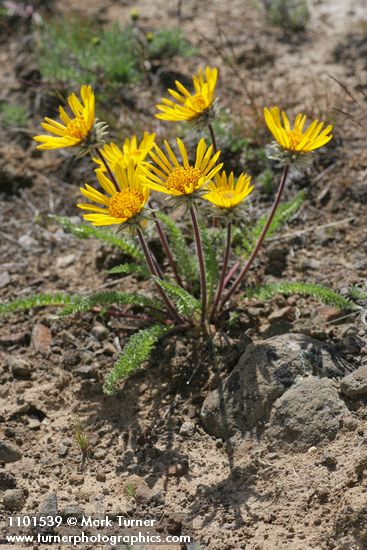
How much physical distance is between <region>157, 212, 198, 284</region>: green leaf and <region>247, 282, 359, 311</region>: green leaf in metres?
0.48

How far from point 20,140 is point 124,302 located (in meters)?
2.52

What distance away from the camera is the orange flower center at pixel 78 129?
365cm

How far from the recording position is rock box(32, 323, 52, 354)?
4.31 meters

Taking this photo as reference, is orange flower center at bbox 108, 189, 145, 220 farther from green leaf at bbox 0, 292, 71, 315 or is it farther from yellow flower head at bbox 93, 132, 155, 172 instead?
green leaf at bbox 0, 292, 71, 315

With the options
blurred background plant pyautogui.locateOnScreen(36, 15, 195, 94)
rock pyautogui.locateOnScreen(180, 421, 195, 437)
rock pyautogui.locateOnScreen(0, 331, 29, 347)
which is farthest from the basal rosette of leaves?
blurred background plant pyautogui.locateOnScreen(36, 15, 195, 94)

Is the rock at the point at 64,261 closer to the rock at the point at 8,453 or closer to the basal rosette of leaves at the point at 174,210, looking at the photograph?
the basal rosette of leaves at the point at 174,210

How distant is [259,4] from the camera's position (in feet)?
23.9

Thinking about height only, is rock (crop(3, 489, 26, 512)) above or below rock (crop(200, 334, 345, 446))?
below

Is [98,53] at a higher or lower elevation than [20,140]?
higher

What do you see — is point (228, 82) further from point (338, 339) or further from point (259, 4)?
point (338, 339)

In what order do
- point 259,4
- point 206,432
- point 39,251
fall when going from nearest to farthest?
point 206,432 → point 39,251 → point 259,4

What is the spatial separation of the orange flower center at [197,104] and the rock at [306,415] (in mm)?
1632

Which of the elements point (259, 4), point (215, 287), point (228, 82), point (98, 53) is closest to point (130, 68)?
point (98, 53)

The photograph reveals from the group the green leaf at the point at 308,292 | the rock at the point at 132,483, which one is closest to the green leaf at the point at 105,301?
the green leaf at the point at 308,292
